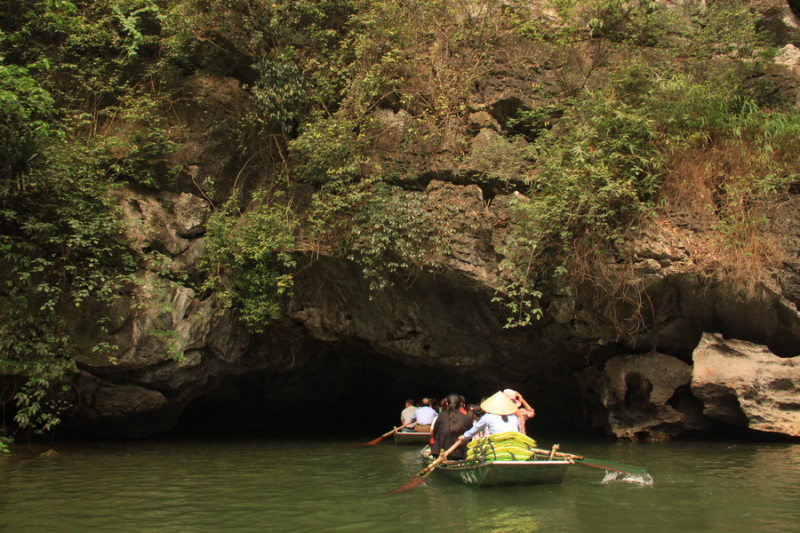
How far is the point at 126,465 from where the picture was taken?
28.1 ft

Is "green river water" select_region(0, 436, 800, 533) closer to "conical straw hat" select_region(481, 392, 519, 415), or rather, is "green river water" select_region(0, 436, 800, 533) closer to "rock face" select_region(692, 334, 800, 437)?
"rock face" select_region(692, 334, 800, 437)

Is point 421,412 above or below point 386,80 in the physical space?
below

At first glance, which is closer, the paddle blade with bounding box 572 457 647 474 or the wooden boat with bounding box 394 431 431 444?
the paddle blade with bounding box 572 457 647 474

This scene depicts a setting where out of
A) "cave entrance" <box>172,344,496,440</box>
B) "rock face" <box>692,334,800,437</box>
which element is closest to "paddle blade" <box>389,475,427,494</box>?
"rock face" <box>692,334,800,437</box>

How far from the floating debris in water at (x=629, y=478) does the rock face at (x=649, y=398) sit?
3.95m

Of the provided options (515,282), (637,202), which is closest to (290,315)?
(515,282)

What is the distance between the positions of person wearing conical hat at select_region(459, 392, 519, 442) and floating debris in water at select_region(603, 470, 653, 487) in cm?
141

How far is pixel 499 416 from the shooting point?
22.7 ft

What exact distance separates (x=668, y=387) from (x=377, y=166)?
7.23m

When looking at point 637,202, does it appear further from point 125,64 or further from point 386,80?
point 125,64

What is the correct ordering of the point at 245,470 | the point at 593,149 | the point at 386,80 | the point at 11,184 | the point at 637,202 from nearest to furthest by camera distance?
the point at 245,470, the point at 11,184, the point at 637,202, the point at 593,149, the point at 386,80

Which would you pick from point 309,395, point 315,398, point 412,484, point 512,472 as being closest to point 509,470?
point 512,472

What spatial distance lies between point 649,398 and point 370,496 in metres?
6.69

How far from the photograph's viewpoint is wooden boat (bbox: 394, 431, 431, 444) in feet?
38.0
